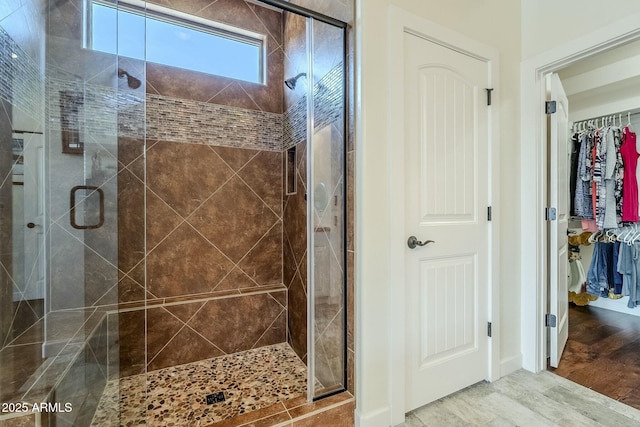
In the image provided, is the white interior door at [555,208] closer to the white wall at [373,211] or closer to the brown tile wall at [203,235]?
the white wall at [373,211]

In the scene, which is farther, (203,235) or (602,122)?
(602,122)

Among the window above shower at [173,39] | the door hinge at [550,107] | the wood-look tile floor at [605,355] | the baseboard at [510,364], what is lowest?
the wood-look tile floor at [605,355]

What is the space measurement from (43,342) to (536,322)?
2891mm

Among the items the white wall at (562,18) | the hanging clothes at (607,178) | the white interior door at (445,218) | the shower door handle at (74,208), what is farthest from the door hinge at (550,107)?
the shower door handle at (74,208)

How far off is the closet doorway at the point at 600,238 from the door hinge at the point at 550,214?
194 mm

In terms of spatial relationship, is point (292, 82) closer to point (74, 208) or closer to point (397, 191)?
point (397, 191)

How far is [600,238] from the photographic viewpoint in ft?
9.70

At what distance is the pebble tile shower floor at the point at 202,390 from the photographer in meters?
1.54

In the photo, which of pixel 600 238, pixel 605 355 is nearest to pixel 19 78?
pixel 605 355

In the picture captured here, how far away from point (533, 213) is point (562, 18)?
4.06 feet

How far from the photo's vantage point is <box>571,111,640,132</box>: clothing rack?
9.59 feet

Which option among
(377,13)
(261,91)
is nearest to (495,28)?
(377,13)

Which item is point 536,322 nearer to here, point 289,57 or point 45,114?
point 289,57

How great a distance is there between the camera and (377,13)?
142 centimetres
